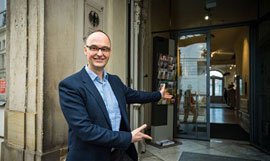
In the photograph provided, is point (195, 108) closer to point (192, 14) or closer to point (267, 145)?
point (267, 145)

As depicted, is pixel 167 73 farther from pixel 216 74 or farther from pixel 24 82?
pixel 216 74

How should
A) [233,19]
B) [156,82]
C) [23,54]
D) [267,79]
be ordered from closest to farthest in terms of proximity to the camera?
[23,54]
[267,79]
[156,82]
[233,19]

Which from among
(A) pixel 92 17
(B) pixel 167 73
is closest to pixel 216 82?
(B) pixel 167 73

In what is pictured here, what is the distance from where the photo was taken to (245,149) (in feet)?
14.7

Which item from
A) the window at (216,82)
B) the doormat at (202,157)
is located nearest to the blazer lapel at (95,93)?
the doormat at (202,157)

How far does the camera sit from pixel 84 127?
1.20m

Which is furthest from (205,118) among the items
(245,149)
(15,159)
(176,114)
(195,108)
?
(15,159)

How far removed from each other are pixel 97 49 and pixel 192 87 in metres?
4.49

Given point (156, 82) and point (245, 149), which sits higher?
point (156, 82)

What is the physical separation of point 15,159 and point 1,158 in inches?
13.6

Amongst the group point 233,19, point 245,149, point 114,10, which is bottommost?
point 245,149

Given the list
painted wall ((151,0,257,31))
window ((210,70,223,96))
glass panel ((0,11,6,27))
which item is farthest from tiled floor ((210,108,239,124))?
window ((210,70,223,96))

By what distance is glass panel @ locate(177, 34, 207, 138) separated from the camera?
17.6ft

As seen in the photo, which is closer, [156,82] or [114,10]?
[114,10]
